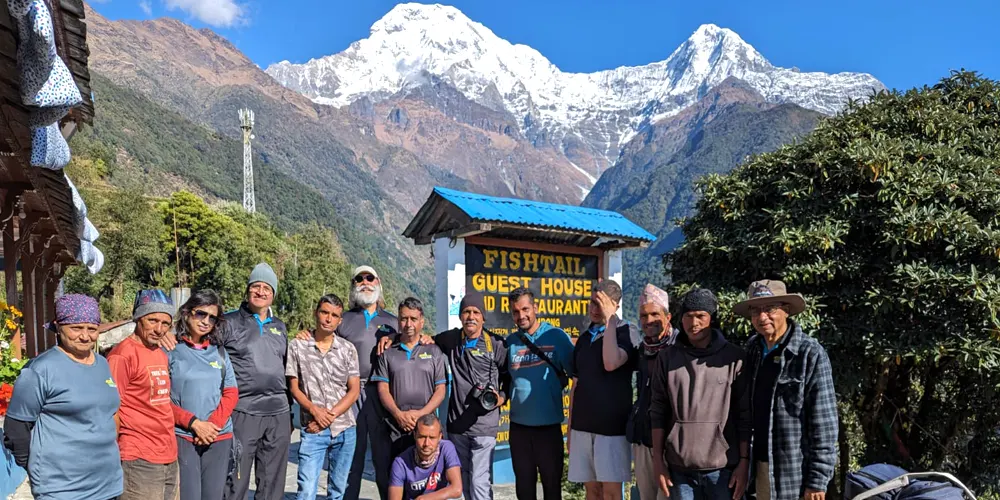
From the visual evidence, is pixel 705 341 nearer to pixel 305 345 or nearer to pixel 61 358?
pixel 305 345

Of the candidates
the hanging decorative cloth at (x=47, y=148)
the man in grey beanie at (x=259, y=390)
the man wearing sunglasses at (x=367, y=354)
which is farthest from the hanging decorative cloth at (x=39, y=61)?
the man wearing sunglasses at (x=367, y=354)

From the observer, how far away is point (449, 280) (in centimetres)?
618

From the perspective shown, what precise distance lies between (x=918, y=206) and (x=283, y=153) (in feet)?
535

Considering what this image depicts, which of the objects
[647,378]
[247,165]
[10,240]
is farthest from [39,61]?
[247,165]

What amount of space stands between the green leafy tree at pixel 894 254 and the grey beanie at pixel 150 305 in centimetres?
358

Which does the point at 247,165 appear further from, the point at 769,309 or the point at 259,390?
the point at 769,309

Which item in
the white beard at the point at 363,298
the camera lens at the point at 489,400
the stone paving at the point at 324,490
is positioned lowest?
the stone paving at the point at 324,490

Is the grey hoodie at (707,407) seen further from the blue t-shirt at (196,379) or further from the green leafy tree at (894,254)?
the blue t-shirt at (196,379)

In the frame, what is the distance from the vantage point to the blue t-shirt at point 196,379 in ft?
11.8

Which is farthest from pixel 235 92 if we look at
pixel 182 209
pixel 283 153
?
pixel 182 209

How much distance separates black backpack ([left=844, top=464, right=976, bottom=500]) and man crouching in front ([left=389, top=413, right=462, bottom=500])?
76.4 inches

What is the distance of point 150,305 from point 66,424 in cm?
63

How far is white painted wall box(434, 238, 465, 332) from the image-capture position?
20.3 ft

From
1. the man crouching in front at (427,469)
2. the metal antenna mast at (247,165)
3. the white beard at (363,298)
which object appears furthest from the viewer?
the metal antenna mast at (247,165)
